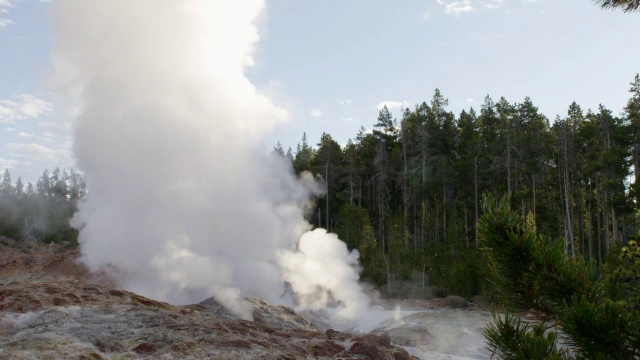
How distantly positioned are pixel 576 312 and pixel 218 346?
10.2 m

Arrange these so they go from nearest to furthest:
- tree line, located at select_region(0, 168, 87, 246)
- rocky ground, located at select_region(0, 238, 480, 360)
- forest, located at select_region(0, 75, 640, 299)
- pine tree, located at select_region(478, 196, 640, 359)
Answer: pine tree, located at select_region(478, 196, 640, 359), rocky ground, located at select_region(0, 238, 480, 360), forest, located at select_region(0, 75, 640, 299), tree line, located at select_region(0, 168, 87, 246)

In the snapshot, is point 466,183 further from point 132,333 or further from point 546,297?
point 546,297

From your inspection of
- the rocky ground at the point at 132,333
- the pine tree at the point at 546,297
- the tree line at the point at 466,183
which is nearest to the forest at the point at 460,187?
the tree line at the point at 466,183

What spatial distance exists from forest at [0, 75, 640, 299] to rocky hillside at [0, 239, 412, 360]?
57.3ft

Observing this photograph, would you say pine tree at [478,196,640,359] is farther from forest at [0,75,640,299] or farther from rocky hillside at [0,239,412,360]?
forest at [0,75,640,299]

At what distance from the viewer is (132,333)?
40.7 ft

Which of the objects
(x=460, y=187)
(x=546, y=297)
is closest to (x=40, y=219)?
(x=460, y=187)

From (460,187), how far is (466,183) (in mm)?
1111

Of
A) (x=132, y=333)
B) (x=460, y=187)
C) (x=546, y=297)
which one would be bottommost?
(x=132, y=333)

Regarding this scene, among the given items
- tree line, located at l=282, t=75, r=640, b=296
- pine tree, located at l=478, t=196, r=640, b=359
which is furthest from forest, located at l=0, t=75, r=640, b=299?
pine tree, located at l=478, t=196, r=640, b=359

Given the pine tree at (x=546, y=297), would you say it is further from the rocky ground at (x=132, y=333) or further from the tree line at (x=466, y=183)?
the tree line at (x=466, y=183)

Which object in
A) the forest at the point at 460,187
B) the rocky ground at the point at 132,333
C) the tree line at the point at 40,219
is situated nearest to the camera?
the rocky ground at the point at 132,333

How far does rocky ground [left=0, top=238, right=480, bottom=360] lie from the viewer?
11039mm

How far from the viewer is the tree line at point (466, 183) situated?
36969 mm
